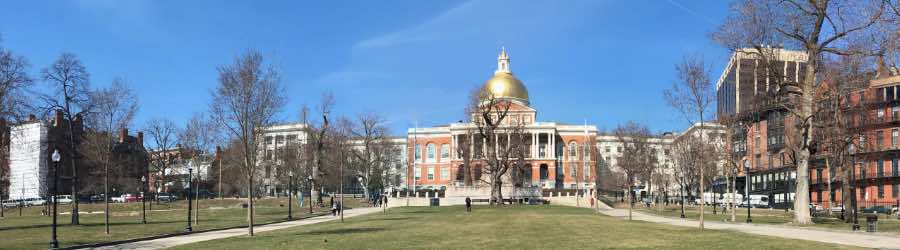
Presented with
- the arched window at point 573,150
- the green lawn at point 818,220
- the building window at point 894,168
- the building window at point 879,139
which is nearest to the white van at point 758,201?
the building window at point 894,168

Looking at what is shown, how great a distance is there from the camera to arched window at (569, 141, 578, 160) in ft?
494

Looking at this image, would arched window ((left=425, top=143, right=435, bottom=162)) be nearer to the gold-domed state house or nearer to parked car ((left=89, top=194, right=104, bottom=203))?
the gold-domed state house

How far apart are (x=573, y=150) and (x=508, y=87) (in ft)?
61.0

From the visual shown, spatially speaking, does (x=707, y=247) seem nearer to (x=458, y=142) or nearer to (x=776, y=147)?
(x=776, y=147)

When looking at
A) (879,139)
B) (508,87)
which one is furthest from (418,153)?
(879,139)

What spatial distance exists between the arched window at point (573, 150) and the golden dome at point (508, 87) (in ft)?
42.2

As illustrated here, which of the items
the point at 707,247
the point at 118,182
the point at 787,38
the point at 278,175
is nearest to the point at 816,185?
the point at 787,38

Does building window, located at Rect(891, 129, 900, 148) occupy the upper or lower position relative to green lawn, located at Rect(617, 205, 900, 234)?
upper

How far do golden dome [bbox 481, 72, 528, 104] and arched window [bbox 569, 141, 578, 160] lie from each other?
12.9 m

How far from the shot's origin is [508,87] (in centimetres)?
15100

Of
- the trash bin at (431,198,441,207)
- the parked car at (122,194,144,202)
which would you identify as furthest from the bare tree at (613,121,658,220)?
the parked car at (122,194,144,202)

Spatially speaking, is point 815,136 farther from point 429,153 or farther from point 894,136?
point 429,153

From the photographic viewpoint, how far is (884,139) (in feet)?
277

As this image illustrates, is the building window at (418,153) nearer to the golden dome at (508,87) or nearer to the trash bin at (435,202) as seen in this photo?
the golden dome at (508,87)
